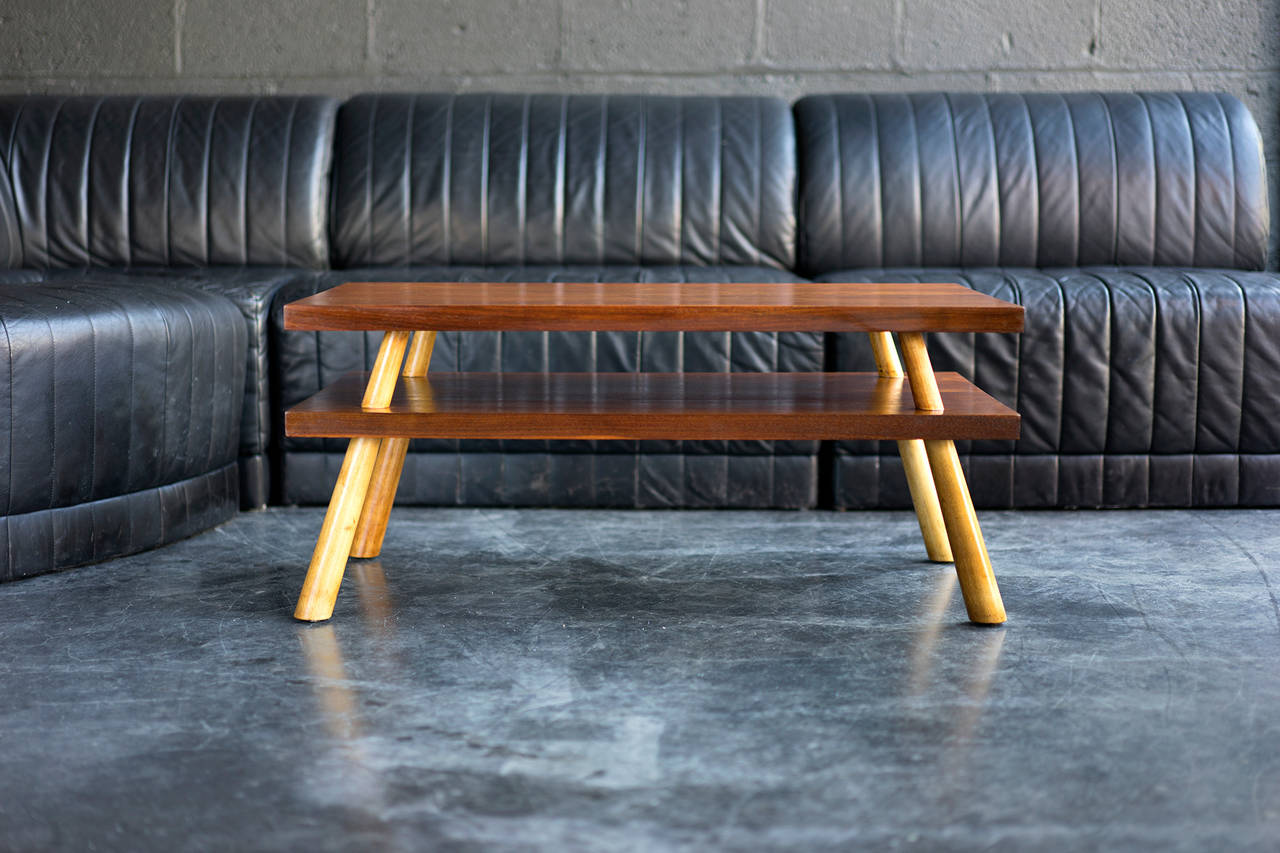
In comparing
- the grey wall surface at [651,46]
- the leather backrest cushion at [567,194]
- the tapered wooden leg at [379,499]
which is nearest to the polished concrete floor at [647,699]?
the tapered wooden leg at [379,499]

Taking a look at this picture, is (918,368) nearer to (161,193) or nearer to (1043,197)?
(1043,197)

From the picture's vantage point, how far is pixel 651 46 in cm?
365

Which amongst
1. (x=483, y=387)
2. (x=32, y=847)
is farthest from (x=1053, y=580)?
(x=32, y=847)

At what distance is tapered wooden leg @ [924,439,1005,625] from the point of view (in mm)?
1881

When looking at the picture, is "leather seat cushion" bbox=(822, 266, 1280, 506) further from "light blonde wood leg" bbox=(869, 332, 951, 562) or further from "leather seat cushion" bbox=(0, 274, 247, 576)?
"leather seat cushion" bbox=(0, 274, 247, 576)

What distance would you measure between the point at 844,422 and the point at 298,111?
206 centimetres

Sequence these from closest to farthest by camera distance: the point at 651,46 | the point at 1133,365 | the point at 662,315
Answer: the point at 662,315
the point at 1133,365
the point at 651,46

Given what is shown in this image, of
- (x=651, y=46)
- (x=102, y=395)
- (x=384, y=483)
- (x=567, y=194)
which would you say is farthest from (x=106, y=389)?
(x=651, y=46)

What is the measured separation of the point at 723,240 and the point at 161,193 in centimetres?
147

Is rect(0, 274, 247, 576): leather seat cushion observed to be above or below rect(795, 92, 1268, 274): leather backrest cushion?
below

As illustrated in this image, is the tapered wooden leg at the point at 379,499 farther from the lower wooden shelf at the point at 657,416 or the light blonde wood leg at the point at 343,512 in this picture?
the light blonde wood leg at the point at 343,512

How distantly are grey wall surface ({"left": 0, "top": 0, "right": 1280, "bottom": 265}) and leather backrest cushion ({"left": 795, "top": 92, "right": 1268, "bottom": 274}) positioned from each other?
50cm

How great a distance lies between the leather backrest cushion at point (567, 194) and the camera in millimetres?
3146

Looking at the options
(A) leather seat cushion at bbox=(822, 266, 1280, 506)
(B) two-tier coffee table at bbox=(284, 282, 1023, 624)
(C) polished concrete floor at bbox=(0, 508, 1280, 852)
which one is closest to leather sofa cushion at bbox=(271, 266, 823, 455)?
(A) leather seat cushion at bbox=(822, 266, 1280, 506)
